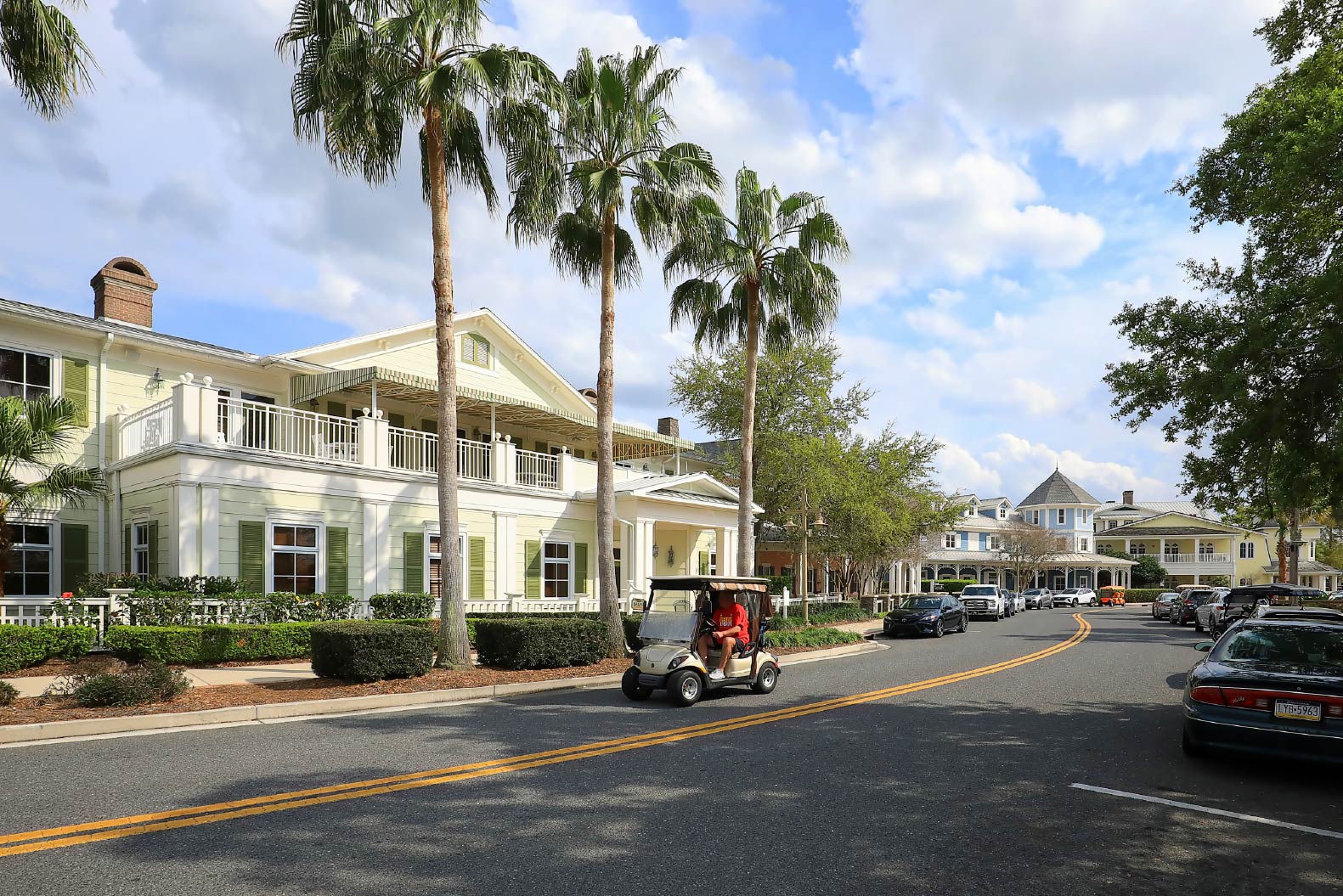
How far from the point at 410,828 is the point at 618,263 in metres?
15.3

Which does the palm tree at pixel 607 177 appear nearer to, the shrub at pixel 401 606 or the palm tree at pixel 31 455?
the shrub at pixel 401 606

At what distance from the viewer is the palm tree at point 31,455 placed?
15039 mm

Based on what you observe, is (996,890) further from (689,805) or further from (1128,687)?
(1128,687)

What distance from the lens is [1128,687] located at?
14.3 metres

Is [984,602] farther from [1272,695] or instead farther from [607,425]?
[1272,695]

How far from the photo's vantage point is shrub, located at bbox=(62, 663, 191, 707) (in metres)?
10.6

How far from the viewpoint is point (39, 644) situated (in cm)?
1373

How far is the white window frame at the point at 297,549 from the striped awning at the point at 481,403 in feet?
10.9

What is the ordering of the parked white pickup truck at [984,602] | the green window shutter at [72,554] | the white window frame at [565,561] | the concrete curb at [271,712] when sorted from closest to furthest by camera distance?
the concrete curb at [271,712], the green window shutter at [72,554], the white window frame at [565,561], the parked white pickup truck at [984,602]

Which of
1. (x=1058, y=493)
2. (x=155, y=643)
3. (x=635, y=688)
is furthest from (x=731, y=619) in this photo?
(x=1058, y=493)

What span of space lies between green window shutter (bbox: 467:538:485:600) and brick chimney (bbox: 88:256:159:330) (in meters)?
9.61

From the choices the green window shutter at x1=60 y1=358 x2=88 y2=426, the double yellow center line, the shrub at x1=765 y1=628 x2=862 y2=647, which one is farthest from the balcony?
the double yellow center line

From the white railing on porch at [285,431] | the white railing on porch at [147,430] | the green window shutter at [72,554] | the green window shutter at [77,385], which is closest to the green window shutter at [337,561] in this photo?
the white railing on porch at [285,431]

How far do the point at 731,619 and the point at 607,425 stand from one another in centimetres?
601
